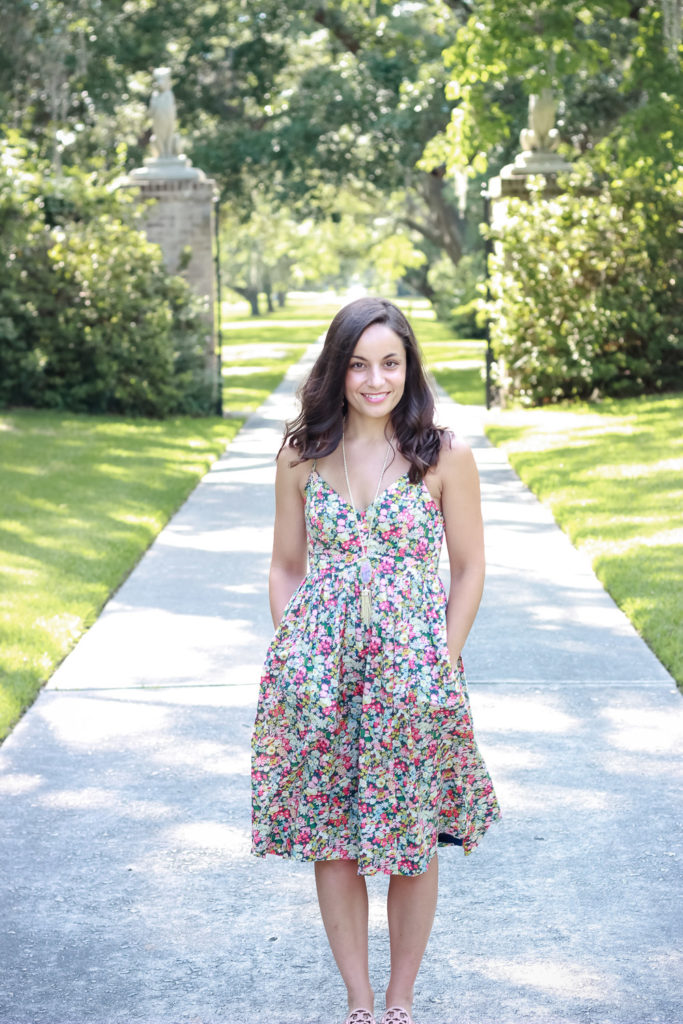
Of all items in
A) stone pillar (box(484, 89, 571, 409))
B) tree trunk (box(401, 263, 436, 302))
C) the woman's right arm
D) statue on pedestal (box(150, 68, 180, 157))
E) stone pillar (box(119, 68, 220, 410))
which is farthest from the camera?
tree trunk (box(401, 263, 436, 302))

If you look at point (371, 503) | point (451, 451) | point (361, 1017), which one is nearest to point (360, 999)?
point (361, 1017)

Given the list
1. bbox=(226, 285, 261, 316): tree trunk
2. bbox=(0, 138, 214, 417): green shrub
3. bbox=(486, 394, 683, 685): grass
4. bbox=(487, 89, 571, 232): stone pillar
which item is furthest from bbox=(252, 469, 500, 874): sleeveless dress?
bbox=(226, 285, 261, 316): tree trunk

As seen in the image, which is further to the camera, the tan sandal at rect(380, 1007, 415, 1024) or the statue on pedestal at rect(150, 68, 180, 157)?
the statue on pedestal at rect(150, 68, 180, 157)

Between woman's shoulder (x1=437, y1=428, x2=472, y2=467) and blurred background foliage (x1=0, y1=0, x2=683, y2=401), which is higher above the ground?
blurred background foliage (x1=0, y1=0, x2=683, y2=401)

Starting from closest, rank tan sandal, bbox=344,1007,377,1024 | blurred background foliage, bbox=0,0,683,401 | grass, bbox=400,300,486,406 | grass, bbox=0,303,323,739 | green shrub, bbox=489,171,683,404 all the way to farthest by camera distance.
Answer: tan sandal, bbox=344,1007,377,1024, grass, bbox=0,303,323,739, blurred background foliage, bbox=0,0,683,401, green shrub, bbox=489,171,683,404, grass, bbox=400,300,486,406

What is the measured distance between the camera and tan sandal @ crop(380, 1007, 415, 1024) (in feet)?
9.74

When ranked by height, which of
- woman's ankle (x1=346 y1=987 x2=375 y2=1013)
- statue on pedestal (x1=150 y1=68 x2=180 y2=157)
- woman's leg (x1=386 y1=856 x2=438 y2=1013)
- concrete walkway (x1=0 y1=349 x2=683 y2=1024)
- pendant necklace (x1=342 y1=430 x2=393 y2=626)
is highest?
statue on pedestal (x1=150 y1=68 x2=180 y2=157)

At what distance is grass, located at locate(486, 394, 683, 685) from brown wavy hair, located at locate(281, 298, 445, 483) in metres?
3.20

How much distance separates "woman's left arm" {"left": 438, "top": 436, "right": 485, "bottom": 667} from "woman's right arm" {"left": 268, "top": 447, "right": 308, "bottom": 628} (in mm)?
320

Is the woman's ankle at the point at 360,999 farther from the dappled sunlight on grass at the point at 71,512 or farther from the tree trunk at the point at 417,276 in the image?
the tree trunk at the point at 417,276

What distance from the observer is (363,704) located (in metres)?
2.83

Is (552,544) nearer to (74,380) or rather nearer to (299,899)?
(299,899)

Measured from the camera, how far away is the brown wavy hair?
2.93 metres

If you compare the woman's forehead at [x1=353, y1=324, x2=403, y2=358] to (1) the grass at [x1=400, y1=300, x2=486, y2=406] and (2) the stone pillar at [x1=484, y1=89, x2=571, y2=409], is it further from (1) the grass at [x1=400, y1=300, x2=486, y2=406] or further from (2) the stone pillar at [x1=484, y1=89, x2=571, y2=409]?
(2) the stone pillar at [x1=484, y1=89, x2=571, y2=409]
